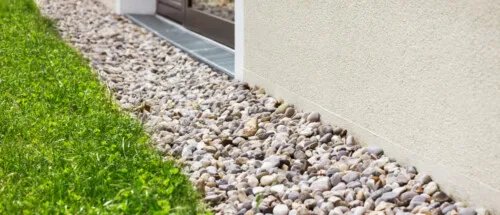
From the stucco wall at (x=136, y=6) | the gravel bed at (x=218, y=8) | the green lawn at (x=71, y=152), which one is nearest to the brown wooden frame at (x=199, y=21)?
the gravel bed at (x=218, y=8)

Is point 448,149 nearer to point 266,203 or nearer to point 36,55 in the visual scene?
point 266,203

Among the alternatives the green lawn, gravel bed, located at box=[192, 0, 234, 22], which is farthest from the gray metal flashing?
the green lawn

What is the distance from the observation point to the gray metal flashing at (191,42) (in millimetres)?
7074

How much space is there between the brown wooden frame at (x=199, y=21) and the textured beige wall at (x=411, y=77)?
2177 millimetres

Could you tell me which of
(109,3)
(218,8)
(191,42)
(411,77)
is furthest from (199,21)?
(411,77)

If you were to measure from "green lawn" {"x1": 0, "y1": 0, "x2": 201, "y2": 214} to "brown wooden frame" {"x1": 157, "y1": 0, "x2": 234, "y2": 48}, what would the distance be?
167cm

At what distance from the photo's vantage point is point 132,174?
388 centimetres

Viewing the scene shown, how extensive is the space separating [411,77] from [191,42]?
431 cm

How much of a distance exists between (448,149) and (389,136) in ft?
1.70

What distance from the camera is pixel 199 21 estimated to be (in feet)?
27.8

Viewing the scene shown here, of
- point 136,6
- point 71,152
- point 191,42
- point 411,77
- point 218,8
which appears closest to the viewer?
point 411,77

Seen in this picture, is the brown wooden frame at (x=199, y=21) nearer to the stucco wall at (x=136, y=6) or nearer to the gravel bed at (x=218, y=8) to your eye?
the gravel bed at (x=218, y=8)

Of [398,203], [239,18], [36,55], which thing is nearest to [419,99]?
[398,203]

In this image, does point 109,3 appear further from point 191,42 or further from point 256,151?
point 256,151
